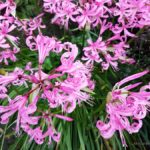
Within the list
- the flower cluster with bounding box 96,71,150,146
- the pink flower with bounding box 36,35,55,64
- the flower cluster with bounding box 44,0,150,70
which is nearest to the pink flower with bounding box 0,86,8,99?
the pink flower with bounding box 36,35,55,64

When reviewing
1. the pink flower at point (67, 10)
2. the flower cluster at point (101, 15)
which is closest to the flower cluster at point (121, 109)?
the flower cluster at point (101, 15)

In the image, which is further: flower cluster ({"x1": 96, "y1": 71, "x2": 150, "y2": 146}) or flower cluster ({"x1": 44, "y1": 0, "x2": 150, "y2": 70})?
flower cluster ({"x1": 44, "y1": 0, "x2": 150, "y2": 70})

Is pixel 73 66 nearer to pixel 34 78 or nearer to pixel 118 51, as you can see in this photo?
pixel 34 78

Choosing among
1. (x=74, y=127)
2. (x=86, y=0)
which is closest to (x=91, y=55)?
(x=86, y=0)

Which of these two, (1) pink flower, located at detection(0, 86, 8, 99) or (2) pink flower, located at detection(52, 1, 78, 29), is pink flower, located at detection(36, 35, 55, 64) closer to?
(1) pink flower, located at detection(0, 86, 8, 99)

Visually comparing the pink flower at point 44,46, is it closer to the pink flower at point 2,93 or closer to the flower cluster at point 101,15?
the pink flower at point 2,93

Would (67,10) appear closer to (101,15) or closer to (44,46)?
(101,15)

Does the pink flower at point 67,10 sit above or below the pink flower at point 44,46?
above

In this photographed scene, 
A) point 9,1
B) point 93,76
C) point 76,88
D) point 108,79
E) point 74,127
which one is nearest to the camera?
point 76,88

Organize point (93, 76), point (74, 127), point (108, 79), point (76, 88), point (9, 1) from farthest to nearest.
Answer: point (108, 79) → point (93, 76) → point (74, 127) → point (9, 1) → point (76, 88)

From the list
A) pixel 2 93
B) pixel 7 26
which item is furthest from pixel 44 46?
pixel 7 26

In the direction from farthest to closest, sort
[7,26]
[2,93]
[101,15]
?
[101,15] < [7,26] < [2,93]
